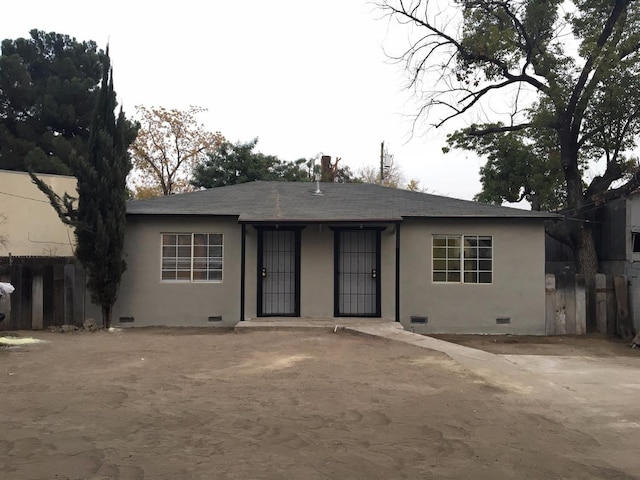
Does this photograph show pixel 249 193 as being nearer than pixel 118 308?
No

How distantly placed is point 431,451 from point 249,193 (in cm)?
1136

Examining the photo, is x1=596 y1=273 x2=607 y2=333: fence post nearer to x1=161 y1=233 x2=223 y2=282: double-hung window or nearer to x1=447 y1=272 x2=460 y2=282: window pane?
x1=447 y1=272 x2=460 y2=282: window pane

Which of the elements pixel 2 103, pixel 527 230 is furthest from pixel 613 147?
pixel 2 103

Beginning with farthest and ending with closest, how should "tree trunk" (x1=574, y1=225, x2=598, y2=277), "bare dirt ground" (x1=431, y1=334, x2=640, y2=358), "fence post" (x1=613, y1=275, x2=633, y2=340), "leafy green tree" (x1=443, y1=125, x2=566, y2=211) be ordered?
"leafy green tree" (x1=443, y1=125, x2=566, y2=211) < "tree trunk" (x1=574, y1=225, x2=598, y2=277) < "fence post" (x1=613, y1=275, x2=633, y2=340) < "bare dirt ground" (x1=431, y1=334, x2=640, y2=358)

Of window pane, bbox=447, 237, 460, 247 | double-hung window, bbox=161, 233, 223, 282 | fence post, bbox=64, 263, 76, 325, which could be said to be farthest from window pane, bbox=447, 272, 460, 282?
fence post, bbox=64, 263, 76, 325

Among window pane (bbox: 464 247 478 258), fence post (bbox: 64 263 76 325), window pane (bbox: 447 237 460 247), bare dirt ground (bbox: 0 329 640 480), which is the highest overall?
window pane (bbox: 447 237 460 247)

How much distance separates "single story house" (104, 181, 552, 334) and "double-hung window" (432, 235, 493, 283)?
0.02 m

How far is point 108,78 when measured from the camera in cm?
1209

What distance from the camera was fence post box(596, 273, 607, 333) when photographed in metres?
12.4

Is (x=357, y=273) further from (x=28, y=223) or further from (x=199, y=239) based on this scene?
(x=28, y=223)

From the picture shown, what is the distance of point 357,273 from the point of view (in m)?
12.9

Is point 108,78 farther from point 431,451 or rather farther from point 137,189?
point 137,189

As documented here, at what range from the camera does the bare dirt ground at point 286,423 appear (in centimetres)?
392

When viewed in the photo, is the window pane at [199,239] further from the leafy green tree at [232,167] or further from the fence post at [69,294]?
the leafy green tree at [232,167]
